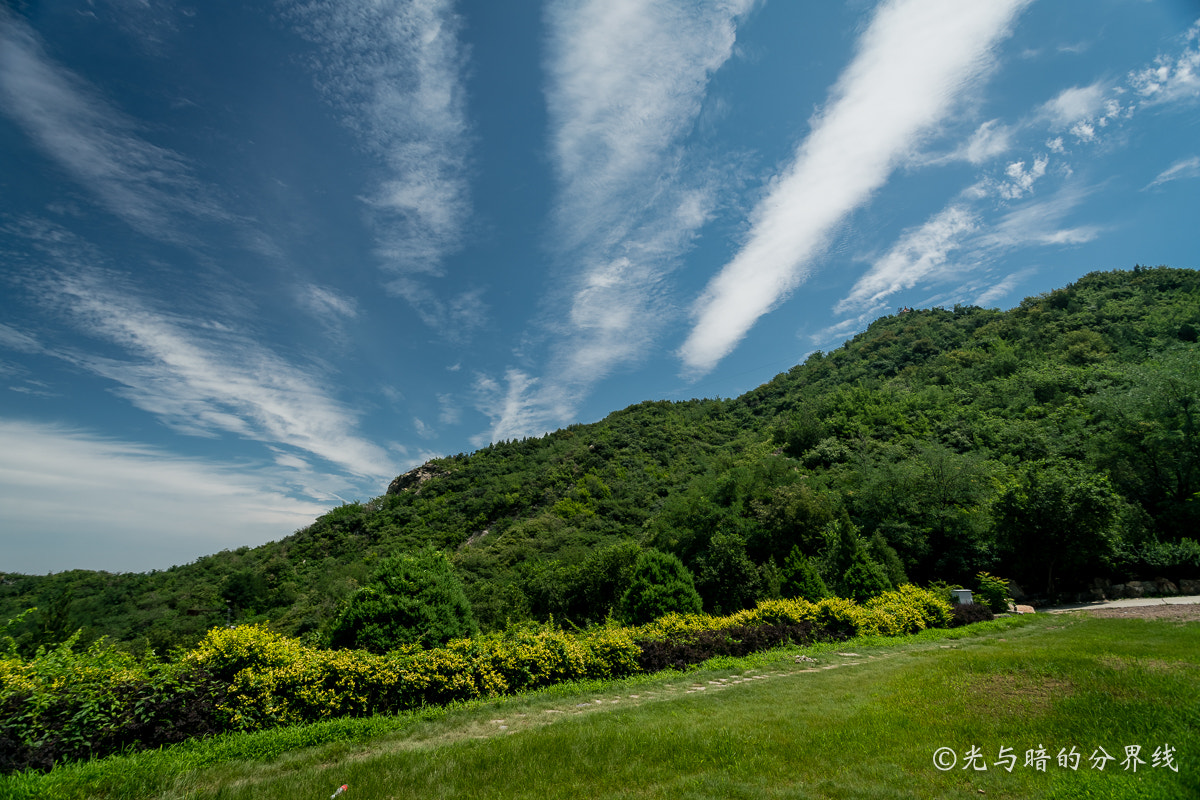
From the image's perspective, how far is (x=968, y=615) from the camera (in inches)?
581

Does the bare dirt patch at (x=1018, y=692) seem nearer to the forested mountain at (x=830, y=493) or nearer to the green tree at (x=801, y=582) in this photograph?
the green tree at (x=801, y=582)

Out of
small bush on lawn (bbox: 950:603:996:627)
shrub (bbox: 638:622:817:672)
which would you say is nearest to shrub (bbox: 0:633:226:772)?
shrub (bbox: 638:622:817:672)

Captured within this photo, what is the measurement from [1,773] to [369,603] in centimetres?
542

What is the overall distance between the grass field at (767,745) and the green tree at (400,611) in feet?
9.39

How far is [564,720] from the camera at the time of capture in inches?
253

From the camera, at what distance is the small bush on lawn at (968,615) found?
47.8 feet

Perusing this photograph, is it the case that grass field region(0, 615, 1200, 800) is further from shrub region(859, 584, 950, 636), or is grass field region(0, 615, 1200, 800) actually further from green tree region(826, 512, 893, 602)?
green tree region(826, 512, 893, 602)

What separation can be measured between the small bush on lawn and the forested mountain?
2521 millimetres

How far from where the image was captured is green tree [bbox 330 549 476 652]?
948 centimetres

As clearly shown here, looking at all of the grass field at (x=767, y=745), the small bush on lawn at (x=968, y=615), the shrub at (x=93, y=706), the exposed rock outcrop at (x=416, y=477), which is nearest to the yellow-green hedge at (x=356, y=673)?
the shrub at (x=93, y=706)

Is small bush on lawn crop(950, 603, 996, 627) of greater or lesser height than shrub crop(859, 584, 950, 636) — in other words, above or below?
below

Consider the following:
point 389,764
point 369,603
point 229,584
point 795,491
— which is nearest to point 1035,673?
point 389,764

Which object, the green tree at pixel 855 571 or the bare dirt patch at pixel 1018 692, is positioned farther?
the green tree at pixel 855 571

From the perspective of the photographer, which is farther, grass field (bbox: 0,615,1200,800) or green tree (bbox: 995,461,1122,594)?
green tree (bbox: 995,461,1122,594)
